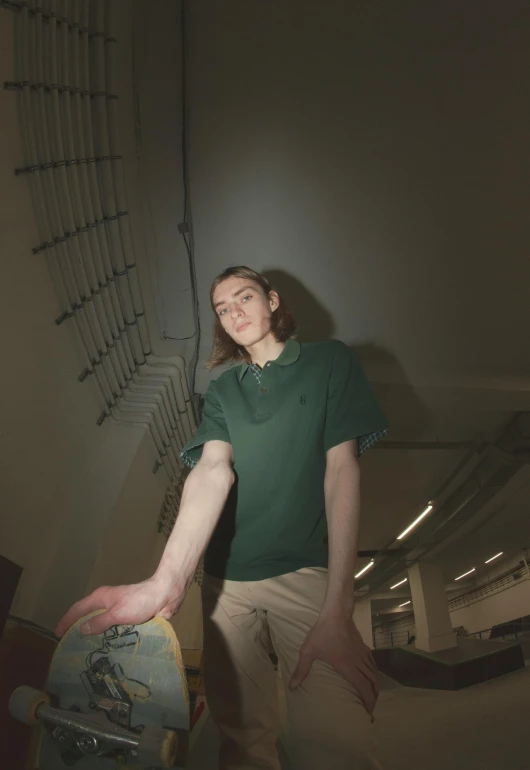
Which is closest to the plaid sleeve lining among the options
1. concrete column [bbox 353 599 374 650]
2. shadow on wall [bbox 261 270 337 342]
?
shadow on wall [bbox 261 270 337 342]

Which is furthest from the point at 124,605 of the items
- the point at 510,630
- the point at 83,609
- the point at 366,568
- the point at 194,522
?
the point at 510,630

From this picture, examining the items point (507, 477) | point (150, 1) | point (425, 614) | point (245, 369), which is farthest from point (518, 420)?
point (425, 614)

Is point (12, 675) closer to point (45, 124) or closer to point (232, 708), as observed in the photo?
point (232, 708)

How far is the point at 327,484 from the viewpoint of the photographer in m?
0.85

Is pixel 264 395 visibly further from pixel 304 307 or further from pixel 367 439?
pixel 304 307

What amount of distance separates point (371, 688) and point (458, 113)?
2.04 m

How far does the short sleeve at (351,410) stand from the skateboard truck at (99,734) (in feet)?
1.98

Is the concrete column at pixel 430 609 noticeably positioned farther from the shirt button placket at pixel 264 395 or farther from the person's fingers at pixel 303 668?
the person's fingers at pixel 303 668

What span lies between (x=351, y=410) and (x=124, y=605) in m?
0.63

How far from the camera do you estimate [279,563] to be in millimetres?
834

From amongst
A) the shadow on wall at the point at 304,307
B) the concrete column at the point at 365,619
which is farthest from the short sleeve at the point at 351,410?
the concrete column at the point at 365,619

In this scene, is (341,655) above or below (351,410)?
below

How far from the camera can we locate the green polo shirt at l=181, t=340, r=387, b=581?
0.86 m

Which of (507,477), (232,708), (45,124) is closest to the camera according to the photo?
(232,708)
